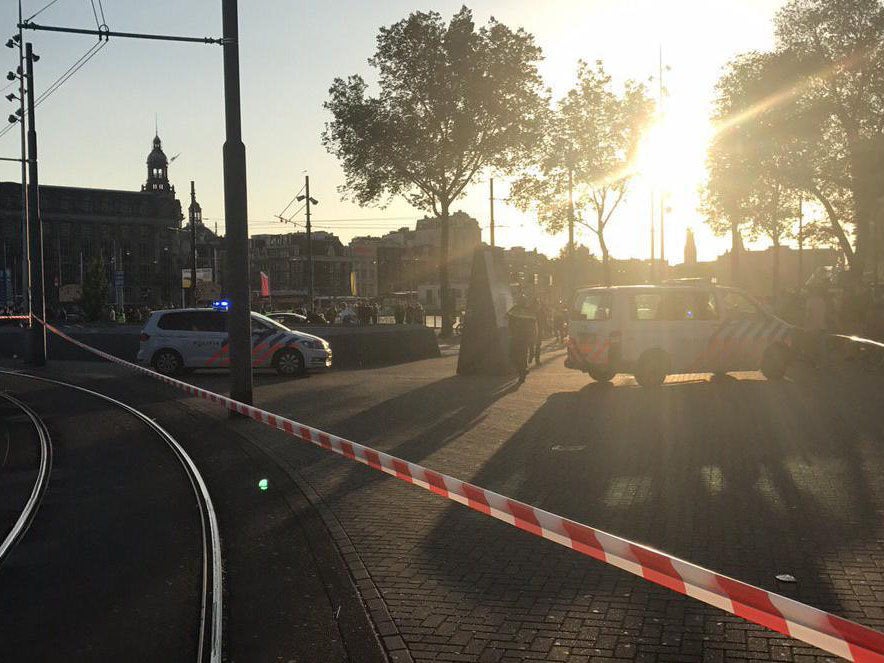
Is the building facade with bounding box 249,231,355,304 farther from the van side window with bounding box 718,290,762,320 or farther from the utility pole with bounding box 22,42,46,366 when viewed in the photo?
the van side window with bounding box 718,290,762,320

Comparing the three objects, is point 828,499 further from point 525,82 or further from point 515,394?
point 525,82

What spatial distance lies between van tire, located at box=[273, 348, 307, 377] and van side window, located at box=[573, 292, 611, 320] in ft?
26.4

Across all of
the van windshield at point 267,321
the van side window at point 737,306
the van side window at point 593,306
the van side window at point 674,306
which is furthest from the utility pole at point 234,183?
the van windshield at point 267,321

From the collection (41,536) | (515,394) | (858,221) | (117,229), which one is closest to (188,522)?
(41,536)

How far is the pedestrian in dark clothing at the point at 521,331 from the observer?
19562 millimetres

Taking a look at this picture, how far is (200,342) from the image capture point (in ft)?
77.2

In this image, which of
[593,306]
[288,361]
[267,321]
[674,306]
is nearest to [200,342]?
[267,321]

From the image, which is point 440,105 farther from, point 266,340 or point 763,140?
point 266,340

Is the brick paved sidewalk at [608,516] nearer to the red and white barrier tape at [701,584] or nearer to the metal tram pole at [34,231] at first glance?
the red and white barrier tape at [701,584]

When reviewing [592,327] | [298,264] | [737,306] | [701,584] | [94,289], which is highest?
[298,264]

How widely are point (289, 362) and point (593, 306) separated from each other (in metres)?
8.75

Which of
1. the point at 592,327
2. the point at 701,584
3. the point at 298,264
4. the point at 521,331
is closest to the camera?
the point at 701,584

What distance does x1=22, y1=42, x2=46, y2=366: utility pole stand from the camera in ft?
88.7

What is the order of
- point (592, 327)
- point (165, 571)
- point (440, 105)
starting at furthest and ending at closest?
point (440, 105) < point (592, 327) < point (165, 571)
